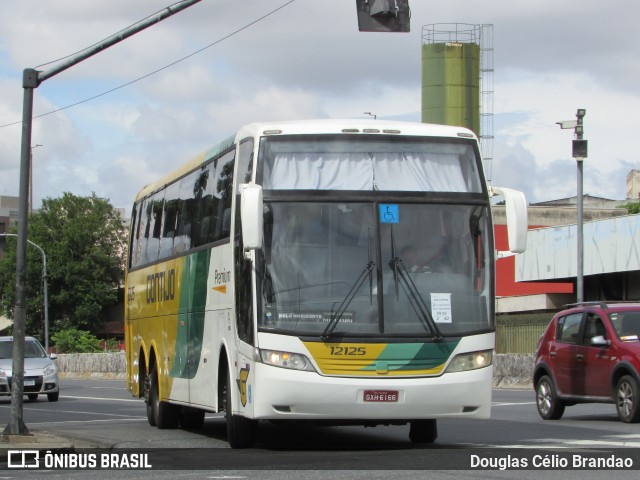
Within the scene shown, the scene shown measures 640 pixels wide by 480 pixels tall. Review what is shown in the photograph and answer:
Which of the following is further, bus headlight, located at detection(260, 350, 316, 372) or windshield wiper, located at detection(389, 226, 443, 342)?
windshield wiper, located at detection(389, 226, 443, 342)

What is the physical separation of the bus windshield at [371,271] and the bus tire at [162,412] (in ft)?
21.7

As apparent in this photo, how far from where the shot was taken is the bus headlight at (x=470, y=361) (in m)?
13.6

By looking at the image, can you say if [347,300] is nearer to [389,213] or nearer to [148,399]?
[389,213]

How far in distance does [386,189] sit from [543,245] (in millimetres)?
36848

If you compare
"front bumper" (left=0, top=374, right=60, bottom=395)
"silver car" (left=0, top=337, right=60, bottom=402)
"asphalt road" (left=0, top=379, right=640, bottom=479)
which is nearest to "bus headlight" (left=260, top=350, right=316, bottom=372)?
"asphalt road" (left=0, top=379, right=640, bottom=479)

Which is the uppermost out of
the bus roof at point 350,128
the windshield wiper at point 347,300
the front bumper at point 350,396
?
the bus roof at point 350,128

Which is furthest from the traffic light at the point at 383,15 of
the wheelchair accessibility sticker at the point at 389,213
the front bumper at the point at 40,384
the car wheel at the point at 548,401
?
the front bumper at the point at 40,384

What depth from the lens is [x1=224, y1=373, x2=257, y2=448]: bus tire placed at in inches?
578

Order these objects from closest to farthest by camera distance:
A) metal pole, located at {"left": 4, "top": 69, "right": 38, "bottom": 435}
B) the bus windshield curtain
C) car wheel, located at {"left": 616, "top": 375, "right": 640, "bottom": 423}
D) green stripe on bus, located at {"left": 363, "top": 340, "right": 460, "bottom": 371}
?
green stripe on bus, located at {"left": 363, "top": 340, "right": 460, "bottom": 371}
the bus windshield curtain
metal pole, located at {"left": 4, "top": 69, "right": 38, "bottom": 435}
car wheel, located at {"left": 616, "top": 375, "right": 640, "bottom": 423}

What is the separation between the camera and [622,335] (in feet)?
63.1

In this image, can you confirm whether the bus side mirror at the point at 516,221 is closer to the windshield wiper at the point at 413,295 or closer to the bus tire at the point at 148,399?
the windshield wiper at the point at 413,295

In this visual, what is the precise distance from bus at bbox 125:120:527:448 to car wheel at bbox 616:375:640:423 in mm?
4865

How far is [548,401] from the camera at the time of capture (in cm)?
2036

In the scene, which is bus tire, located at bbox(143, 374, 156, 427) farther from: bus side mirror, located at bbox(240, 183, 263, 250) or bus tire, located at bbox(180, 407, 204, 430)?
bus side mirror, located at bbox(240, 183, 263, 250)
